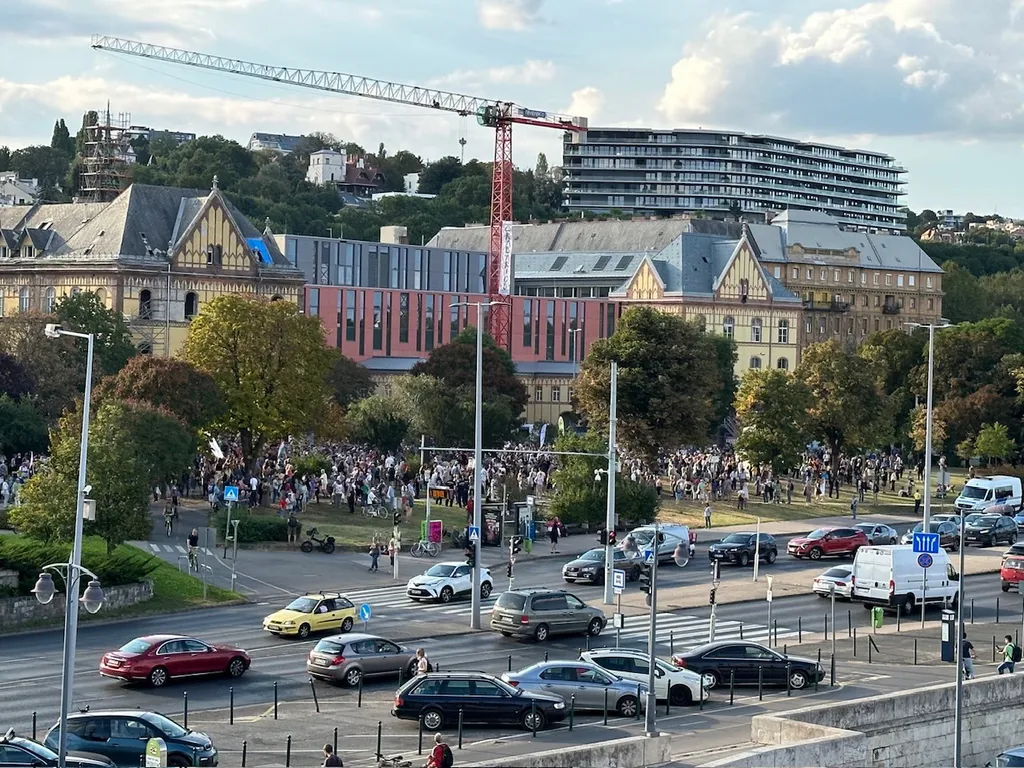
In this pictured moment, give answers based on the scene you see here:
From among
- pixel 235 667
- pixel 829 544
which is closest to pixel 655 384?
pixel 829 544

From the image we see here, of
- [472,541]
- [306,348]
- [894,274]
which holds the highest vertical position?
[894,274]

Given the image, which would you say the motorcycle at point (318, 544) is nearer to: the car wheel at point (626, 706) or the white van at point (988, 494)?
the car wheel at point (626, 706)

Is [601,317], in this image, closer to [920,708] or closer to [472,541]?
[472,541]

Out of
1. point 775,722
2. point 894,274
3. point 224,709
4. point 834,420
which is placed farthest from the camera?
point 894,274

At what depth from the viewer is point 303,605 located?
1966 inches

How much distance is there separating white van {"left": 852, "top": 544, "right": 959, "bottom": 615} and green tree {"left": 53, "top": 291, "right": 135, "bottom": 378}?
42.5 metres

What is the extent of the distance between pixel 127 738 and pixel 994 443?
71.5 meters

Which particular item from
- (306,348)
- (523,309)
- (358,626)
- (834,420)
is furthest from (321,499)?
(523,309)

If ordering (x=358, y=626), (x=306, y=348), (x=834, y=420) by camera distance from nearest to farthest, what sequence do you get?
(x=358, y=626), (x=306, y=348), (x=834, y=420)

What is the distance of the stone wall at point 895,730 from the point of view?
34.7 m

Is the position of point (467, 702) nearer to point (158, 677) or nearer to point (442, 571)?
point (158, 677)

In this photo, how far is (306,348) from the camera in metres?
78.2

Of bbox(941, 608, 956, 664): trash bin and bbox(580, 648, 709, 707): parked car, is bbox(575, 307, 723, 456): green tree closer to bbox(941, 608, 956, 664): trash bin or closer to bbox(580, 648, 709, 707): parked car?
bbox(941, 608, 956, 664): trash bin

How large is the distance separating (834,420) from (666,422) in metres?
12.3
